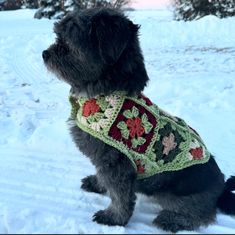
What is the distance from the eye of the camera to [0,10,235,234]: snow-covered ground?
3.72m

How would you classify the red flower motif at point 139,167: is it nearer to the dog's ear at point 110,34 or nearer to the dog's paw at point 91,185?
the dog's paw at point 91,185

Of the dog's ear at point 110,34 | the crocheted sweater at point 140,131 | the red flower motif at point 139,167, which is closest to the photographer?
the dog's ear at point 110,34

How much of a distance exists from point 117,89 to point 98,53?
29 cm

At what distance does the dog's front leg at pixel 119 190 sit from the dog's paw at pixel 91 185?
1.56 feet

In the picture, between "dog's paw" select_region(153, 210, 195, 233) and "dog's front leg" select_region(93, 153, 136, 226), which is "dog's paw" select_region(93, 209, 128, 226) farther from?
"dog's paw" select_region(153, 210, 195, 233)

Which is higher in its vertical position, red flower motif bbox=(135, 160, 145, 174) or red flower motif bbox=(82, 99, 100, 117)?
red flower motif bbox=(82, 99, 100, 117)

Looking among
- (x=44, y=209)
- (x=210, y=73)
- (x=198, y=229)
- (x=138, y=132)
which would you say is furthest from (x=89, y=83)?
(x=210, y=73)

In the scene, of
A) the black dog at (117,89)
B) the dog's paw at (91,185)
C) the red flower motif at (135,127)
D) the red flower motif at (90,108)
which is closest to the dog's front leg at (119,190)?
the black dog at (117,89)

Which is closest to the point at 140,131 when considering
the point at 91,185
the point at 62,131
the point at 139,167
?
the point at 139,167

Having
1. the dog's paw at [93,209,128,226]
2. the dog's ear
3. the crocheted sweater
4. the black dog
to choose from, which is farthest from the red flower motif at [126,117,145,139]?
the dog's paw at [93,209,128,226]

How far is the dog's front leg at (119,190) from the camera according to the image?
3480 millimetres

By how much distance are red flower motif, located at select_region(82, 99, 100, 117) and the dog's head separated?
7cm

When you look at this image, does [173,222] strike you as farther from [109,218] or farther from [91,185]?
[91,185]

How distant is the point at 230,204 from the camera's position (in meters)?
3.83
